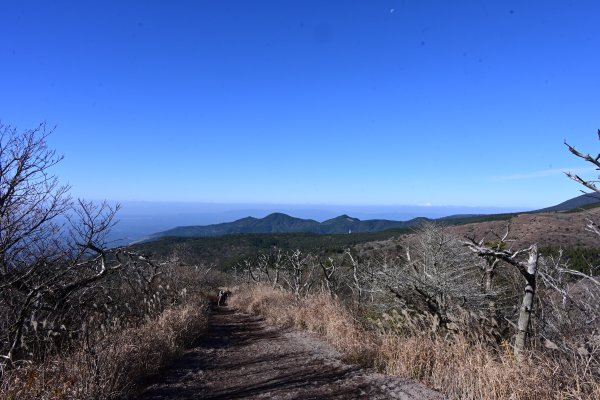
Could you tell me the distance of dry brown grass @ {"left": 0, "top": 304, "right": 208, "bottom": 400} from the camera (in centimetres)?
414

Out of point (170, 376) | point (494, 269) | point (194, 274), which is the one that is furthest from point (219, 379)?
point (194, 274)

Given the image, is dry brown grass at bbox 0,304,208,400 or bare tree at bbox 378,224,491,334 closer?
dry brown grass at bbox 0,304,208,400

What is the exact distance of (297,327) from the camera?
430 inches

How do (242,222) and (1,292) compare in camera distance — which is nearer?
(1,292)

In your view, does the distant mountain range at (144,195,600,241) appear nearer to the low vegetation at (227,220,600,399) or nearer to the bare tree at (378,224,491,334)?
the low vegetation at (227,220,600,399)

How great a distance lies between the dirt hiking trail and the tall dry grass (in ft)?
0.75

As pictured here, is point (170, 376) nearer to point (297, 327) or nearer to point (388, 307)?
point (388, 307)

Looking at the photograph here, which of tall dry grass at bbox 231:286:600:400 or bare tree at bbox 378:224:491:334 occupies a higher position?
bare tree at bbox 378:224:491:334

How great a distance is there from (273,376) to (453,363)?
272cm

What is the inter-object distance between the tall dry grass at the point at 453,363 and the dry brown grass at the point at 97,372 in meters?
3.19

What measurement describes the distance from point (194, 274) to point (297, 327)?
14.2 metres

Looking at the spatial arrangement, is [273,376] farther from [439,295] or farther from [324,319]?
[324,319]

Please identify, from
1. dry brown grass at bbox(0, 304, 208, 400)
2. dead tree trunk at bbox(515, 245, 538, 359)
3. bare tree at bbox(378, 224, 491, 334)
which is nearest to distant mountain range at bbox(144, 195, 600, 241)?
bare tree at bbox(378, 224, 491, 334)

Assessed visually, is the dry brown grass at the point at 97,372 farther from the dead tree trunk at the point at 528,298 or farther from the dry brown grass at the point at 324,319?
the dead tree trunk at the point at 528,298
